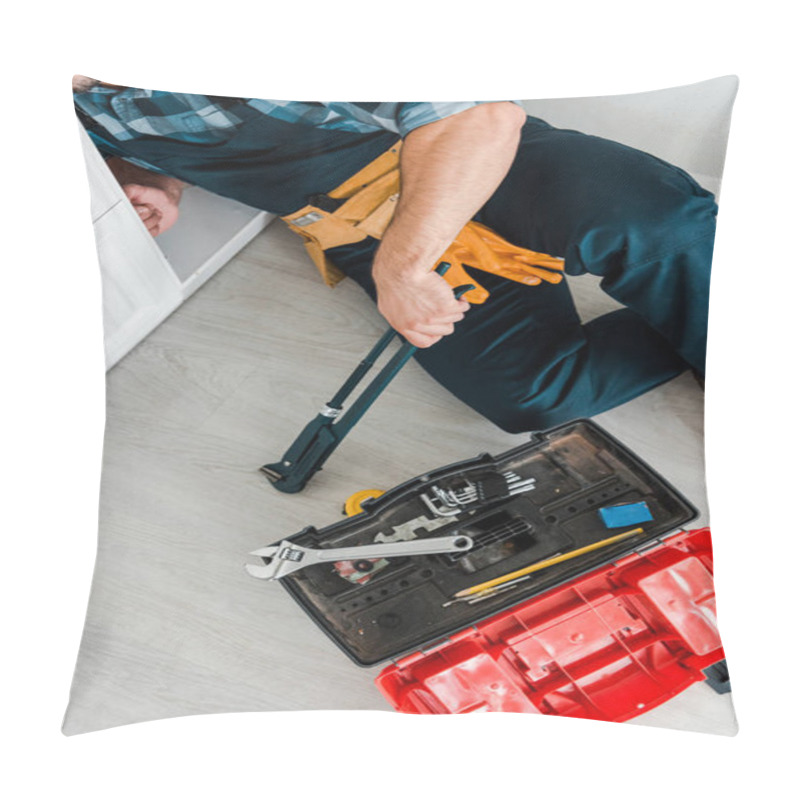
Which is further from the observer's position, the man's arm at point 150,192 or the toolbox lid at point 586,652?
the man's arm at point 150,192

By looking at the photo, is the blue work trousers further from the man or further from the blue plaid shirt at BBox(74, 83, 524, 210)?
the blue plaid shirt at BBox(74, 83, 524, 210)

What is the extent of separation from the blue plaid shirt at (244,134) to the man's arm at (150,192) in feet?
0.04

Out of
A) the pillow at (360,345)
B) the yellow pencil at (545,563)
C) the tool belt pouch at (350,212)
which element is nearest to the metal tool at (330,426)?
the pillow at (360,345)

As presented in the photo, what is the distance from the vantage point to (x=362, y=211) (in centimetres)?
128

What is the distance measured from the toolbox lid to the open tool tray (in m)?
0.02

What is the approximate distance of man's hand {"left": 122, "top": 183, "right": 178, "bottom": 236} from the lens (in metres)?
1.31

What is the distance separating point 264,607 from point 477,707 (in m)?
0.30

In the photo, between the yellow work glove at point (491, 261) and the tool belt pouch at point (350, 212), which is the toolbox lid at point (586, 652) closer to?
the yellow work glove at point (491, 261)

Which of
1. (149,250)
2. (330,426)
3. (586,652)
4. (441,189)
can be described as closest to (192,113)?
(149,250)

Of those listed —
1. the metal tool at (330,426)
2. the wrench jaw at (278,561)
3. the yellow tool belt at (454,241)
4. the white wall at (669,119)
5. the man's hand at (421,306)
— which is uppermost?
the white wall at (669,119)

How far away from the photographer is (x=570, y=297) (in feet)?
4.16

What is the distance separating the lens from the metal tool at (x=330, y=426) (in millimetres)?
1271

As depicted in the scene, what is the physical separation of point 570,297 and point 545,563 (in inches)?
13.8

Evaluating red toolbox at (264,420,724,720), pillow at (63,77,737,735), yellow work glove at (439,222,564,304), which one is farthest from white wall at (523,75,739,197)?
red toolbox at (264,420,724,720)
